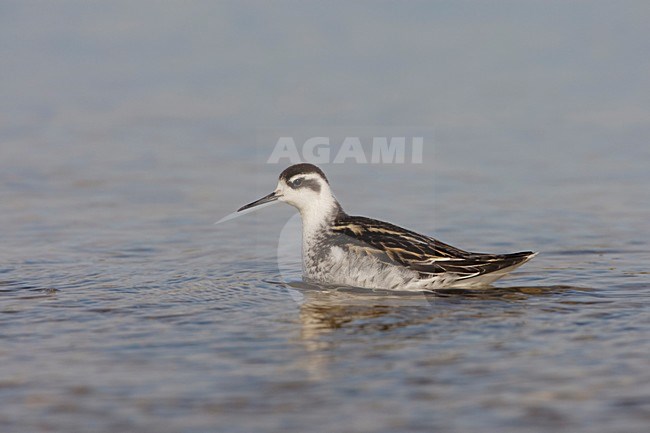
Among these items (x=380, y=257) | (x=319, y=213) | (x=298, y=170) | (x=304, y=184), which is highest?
(x=298, y=170)

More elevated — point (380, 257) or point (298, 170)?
point (298, 170)

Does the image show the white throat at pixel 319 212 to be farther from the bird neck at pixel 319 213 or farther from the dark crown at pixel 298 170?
the dark crown at pixel 298 170

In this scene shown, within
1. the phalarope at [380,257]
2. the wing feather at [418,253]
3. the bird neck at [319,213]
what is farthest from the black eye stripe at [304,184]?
the wing feather at [418,253]

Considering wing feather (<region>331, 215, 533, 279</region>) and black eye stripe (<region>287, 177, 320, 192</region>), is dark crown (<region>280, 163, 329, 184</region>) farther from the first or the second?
wing feather (<region>331, 215, 533, 279</region>)

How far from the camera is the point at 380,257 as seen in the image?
1175 centimetres

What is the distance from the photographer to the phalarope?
11.6m

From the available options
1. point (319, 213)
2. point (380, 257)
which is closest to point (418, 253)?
point (380, 257)

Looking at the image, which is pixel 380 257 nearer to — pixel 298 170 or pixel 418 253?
pixel 418 253

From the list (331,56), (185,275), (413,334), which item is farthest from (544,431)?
(331,56)

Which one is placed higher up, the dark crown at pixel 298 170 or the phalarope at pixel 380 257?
the dark crown at pixel 298 170

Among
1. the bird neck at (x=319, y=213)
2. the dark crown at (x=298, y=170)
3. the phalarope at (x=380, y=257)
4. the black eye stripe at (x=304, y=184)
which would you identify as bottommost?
the phalarope at (x=380, y=257)

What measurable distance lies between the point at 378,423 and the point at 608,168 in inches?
403

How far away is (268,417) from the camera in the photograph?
24.6 ft

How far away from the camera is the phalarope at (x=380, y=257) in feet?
37.9
